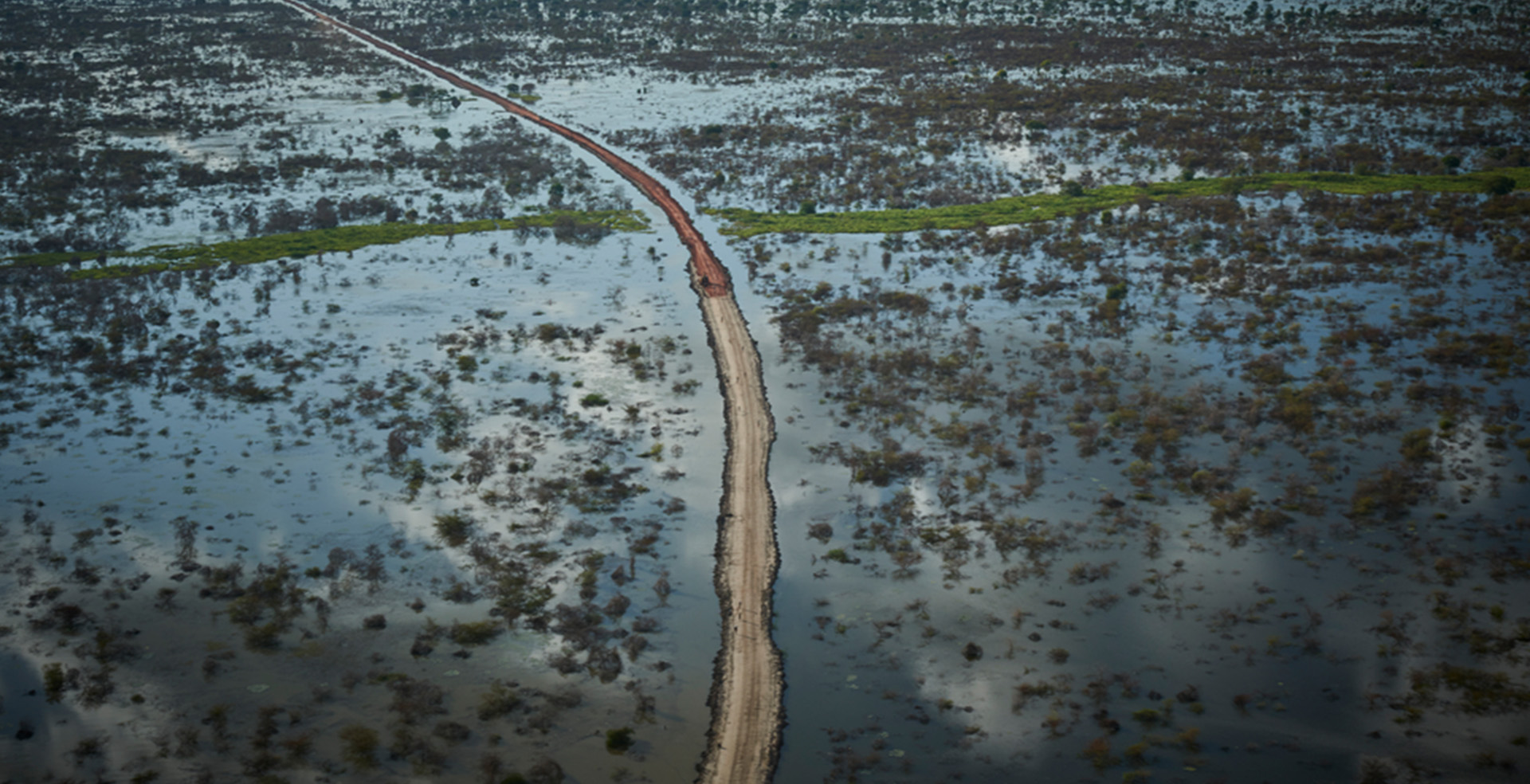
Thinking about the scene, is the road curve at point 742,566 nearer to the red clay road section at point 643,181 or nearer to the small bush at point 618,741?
the red clay road section at point 643,181

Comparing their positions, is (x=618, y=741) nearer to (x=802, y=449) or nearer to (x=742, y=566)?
(x=742, y=566)

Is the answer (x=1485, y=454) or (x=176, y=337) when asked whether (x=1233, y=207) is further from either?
(x=176, y=337)

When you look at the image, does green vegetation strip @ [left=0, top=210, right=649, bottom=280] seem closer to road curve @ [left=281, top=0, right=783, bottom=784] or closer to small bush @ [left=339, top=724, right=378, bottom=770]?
road curve @ [left=281, top=0, right=783, bottom=784]

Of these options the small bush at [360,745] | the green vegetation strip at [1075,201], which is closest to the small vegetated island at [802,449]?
the small bush at [360,745]

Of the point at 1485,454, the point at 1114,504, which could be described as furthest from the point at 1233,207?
the point at 1114,504

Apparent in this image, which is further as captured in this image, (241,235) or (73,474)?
(241,235)

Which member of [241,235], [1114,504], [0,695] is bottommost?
[0,695]

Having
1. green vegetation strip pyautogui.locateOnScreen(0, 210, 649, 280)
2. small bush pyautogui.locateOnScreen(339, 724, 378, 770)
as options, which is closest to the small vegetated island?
small bush pyautogui.locateOnScreen(339, 724, 378, 770)

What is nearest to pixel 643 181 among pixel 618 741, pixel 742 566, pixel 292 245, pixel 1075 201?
pixel 292 245
